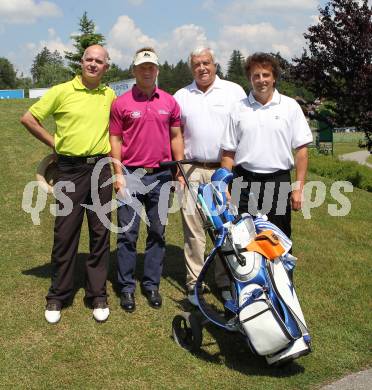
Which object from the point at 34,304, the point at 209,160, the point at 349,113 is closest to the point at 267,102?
the point at 209,160

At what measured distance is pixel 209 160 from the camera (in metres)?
4.92

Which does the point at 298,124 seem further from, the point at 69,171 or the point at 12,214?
the point at 12,214

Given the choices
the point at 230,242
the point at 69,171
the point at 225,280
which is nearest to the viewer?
the point at 230,242

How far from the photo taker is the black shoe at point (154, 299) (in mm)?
4898

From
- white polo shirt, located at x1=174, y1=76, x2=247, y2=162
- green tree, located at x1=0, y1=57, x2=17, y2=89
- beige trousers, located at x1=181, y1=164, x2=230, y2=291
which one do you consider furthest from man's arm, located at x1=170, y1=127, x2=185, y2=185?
green tree, located at x1=0, y1=57, x2=17, y2=89

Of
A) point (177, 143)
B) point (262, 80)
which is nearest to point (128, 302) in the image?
point (177, 143)

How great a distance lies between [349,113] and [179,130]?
837cm

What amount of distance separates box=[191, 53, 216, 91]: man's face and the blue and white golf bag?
59.2 inches

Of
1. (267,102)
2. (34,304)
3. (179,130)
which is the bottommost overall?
(34,304)

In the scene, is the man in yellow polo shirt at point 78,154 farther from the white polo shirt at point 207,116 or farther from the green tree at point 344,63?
the green tree at point 344,63

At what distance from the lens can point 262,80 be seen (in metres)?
4.16

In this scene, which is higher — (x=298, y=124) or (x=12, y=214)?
(x=298, y=124)

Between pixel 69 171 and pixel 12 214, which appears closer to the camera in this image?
pixel 69 171

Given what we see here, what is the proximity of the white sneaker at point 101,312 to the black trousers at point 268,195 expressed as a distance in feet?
4.91
